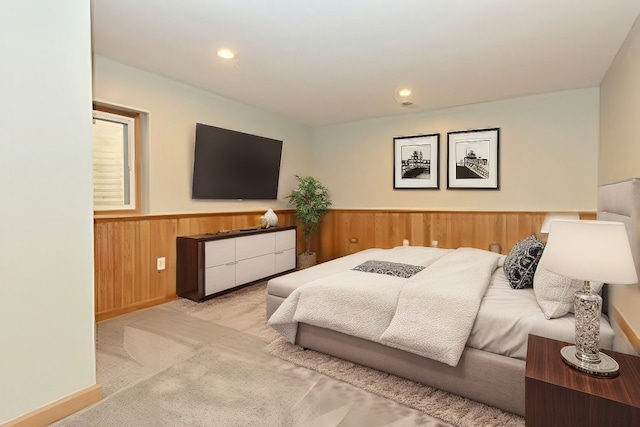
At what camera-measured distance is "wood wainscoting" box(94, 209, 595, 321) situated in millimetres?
3250

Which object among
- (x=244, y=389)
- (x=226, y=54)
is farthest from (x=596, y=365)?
(x=226, y=54)

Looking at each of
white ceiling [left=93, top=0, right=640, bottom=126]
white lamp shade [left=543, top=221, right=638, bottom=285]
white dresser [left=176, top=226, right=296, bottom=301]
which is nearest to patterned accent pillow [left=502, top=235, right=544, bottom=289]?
white lamp shade [left=543, top=221, right=638, bottom=285]

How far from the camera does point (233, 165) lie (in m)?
4.45

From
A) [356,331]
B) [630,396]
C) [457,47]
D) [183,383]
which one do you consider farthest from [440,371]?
[457,47]

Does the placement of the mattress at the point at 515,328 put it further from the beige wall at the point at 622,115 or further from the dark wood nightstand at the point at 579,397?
the beige wall at the point at 622,115

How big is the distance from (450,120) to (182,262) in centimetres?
402

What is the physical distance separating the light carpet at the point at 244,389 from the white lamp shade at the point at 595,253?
3.09ft

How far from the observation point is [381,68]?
11.0ft

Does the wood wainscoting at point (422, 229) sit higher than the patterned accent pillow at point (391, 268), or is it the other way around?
the wood wainscoting at point (422, 229)

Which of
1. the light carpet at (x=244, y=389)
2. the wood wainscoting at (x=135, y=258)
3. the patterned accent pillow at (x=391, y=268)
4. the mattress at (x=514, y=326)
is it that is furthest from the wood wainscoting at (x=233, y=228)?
the mattress at (x=514, y=326)

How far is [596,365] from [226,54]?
3.27 meters

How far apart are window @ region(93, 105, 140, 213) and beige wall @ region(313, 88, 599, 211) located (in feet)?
10.9

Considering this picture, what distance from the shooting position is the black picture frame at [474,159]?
4520 mm

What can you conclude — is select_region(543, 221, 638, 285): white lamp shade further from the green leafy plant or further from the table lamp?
the green leafy plant
